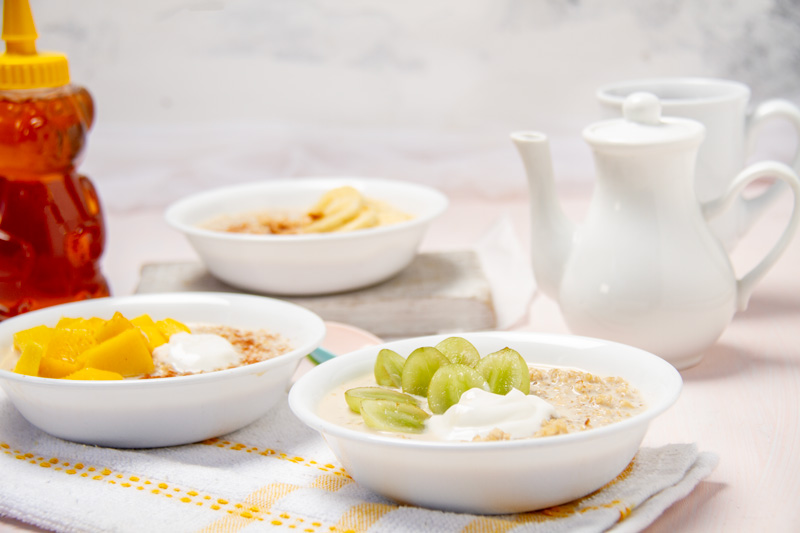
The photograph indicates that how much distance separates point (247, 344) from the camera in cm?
141

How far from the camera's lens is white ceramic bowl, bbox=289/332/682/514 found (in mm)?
963

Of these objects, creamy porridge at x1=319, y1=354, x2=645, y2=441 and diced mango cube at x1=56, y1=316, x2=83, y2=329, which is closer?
creamy porridge at x1=319, y1=354, x2=645, y2=441

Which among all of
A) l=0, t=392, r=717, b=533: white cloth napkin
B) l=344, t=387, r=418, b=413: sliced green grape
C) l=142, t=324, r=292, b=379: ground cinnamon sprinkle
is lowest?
l=0, t=392, r=717, b=533: white cloth napkin

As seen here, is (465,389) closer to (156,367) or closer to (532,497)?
(532,497)

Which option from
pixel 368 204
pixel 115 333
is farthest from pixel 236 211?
pixel 115 333

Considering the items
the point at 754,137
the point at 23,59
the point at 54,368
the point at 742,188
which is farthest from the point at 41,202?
the point at 754,137

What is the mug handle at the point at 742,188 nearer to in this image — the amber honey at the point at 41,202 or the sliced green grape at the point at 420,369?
the sliced green grape at the point at 420,369

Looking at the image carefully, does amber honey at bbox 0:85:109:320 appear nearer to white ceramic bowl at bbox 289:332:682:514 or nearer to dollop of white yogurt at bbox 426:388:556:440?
white ceramic bowl at bbox 289:332:682:514

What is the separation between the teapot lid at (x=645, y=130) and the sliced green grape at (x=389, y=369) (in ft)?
1.64

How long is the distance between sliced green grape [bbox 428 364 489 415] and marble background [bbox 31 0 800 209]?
214 cm

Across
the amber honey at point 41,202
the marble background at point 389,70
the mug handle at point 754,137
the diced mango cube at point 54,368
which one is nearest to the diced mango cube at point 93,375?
the diced mango cube at point 54,368

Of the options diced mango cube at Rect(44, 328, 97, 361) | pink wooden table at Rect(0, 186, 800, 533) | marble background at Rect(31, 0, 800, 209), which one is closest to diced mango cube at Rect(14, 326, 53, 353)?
diced mango cube at Rect(44, 328, 97, 361)

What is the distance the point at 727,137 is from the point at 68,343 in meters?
1.14

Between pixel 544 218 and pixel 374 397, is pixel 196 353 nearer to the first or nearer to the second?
pixel 374 397
